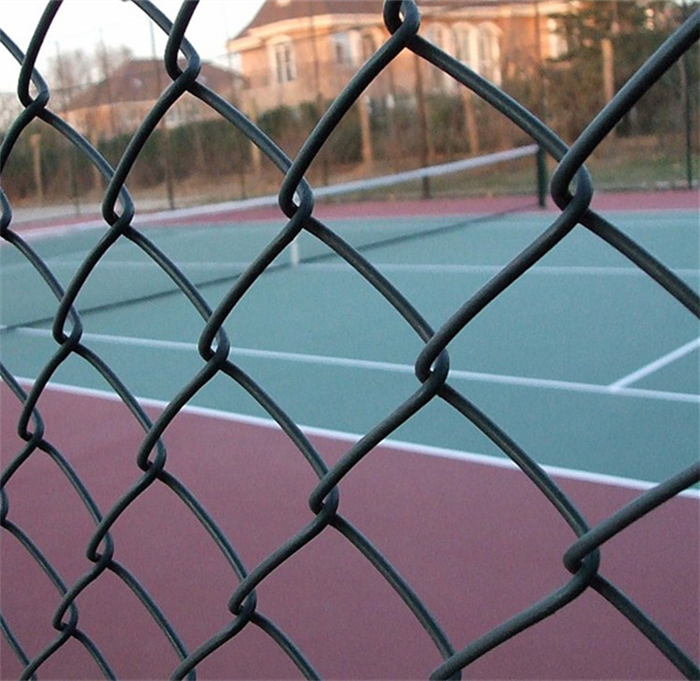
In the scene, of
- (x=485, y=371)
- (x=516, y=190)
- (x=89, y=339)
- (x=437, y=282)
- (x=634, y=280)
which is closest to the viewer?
(x=485, y=371)

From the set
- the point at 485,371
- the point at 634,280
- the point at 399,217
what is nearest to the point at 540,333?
the point at 485,371

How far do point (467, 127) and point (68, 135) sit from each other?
1420 cm

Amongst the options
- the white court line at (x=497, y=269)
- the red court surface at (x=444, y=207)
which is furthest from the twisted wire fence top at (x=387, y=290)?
the red court surface at (x=444, y=207)

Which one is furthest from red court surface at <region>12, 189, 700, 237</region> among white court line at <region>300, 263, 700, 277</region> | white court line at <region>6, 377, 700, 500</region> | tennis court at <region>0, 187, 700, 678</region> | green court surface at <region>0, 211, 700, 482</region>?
white court line at <region>6, 377, 700, 500</region>

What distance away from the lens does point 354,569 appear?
3162 mm

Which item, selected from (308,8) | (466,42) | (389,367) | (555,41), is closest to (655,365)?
(389,367)

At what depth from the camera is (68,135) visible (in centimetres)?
110

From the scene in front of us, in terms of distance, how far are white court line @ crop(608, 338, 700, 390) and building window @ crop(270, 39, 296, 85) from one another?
38.2 ft

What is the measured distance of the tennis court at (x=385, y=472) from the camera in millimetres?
2779

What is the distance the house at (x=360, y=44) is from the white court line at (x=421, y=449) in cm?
905

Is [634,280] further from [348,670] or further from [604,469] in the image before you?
[348,670]

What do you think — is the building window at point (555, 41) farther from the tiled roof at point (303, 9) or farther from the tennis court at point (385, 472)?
the tennis court at point (385, 472)

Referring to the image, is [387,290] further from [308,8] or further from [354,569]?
[308,8]

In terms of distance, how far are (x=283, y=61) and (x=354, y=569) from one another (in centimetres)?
1436
